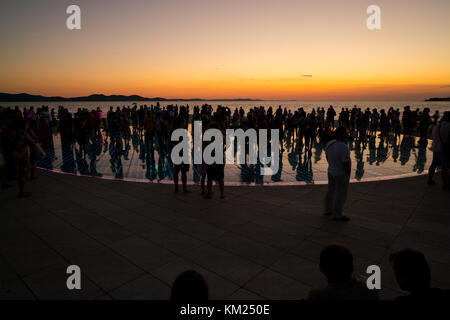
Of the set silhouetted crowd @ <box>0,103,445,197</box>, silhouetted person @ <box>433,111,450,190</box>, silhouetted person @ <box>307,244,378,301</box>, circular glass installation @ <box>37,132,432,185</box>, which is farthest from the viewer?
circular glass installation @ <box>37,132,432,185</box>

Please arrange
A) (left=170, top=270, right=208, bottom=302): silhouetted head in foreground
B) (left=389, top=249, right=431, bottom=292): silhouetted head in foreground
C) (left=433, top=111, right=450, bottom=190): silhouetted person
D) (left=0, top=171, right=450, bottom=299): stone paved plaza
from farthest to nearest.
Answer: (left=433, top=111, right=450, bottom=190): silhouetted person < (left=0, top=171, right=450, bottom=299): stone paved plaza < (left=389, top=249, right=431, bottom=292): silhouetted head in foreground < (left=170, top=270, right=208, bottom=302): silhouetted head in foreground

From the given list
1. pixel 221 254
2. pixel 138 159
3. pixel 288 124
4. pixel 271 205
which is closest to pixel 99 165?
pixel 138 159

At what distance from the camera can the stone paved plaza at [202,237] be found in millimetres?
3611

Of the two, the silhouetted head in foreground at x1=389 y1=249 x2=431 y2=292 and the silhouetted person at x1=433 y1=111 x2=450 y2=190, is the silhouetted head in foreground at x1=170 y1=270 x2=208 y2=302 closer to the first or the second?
the silhouetted head in foreground at x1=389 y1=249 x2=431 y2=292

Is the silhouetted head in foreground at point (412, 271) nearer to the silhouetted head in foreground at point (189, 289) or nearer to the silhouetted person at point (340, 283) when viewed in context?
the silhouetted person at point (340, 283)

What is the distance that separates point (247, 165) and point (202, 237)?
6.52m

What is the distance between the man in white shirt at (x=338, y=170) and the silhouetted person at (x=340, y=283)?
343cm

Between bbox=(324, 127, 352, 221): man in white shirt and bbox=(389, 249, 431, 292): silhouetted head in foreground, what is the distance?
136 inches

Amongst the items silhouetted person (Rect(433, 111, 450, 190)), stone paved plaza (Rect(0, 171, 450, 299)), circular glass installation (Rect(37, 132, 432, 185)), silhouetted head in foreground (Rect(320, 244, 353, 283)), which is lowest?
stone paved plaza (Rect(0, 171, 450, 299))

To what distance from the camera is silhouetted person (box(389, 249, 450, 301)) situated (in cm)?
174

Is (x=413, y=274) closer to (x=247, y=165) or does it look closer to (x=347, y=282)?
(x=347, y=282)

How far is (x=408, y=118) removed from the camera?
20.1 metres

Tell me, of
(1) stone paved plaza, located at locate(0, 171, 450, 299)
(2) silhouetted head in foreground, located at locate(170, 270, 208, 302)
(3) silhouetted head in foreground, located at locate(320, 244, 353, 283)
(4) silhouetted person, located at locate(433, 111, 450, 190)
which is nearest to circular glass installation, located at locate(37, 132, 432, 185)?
(1) stone paved plaza, located at locate(0, 171, 450, 299)
